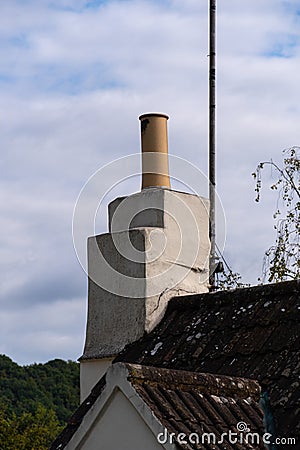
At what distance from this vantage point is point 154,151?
9672 mm

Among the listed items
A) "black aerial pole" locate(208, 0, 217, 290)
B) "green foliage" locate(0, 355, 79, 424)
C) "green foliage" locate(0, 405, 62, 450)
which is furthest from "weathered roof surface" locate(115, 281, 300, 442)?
"green foliage" locate(0, 355, 79, 424)

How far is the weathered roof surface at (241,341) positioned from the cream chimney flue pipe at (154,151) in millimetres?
1262

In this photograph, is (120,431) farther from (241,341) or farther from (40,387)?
(40,387)

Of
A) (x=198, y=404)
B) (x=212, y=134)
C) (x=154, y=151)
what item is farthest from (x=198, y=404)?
(x=212, y=134)

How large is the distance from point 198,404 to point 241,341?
2.17 m

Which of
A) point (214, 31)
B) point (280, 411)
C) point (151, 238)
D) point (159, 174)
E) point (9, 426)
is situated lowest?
point (280, 411)

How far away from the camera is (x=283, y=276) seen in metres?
13.9

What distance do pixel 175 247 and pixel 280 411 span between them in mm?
2892

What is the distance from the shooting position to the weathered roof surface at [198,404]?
5312 millimetres

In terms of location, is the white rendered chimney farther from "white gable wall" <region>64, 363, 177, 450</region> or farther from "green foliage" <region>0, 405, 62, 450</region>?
"green foliage" <region>0, 405, 62, 450</region>

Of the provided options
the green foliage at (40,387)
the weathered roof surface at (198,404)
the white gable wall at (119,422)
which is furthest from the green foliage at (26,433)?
the weathered roof surface at (198,404)

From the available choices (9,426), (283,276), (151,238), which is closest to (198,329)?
(151,238)

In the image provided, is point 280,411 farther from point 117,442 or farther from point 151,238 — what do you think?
point 151,238

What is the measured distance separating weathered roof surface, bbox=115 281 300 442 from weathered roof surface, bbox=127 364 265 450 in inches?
32.7
